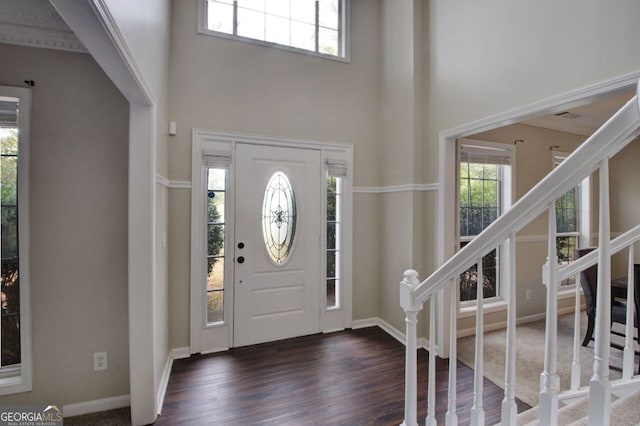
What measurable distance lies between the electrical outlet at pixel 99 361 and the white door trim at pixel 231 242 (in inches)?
32.7

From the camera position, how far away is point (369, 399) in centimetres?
223

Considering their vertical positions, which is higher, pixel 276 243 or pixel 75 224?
pixel 75 224

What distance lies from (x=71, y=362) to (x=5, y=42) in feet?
6.98

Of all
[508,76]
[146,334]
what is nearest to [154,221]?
[146,334]

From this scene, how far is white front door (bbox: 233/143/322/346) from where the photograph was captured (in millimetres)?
3086

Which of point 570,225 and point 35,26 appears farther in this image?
point 570,225

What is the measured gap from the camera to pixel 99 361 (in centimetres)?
211

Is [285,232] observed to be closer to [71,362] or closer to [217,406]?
[217,406]

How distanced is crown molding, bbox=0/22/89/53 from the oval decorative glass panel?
6.02ft

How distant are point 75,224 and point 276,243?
5.63 ft

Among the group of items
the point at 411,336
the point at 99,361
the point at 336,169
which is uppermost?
the point at 336,169

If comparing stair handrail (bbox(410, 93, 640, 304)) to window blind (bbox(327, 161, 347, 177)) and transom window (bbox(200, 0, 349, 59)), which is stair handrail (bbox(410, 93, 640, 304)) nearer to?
window blind (bbox(327, 161, 347, 177))

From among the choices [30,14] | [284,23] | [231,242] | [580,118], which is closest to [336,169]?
[231,242]

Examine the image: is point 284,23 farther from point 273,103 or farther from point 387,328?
point 387,328
